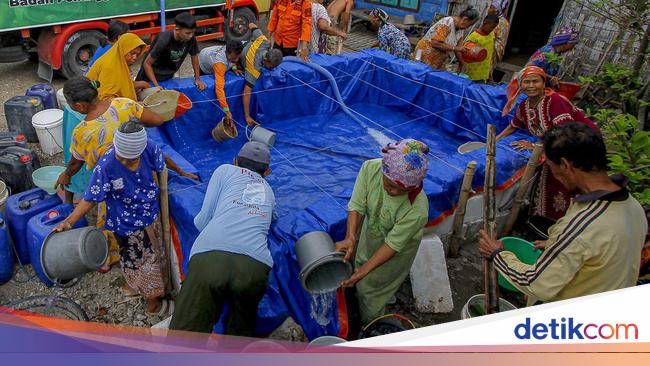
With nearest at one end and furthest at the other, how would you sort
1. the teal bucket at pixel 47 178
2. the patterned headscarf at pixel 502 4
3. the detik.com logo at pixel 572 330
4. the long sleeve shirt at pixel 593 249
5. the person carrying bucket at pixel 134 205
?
the detik.com logo at pixel 572 330
the long sleeve shirt at pixel 593 249
the person carrying bucket at pixel 134 205
the teal bucket at pixel 47 178
the patterned headscarf at pixel 502 4

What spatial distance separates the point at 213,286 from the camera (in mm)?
2352

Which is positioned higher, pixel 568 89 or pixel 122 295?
pixel 568 89

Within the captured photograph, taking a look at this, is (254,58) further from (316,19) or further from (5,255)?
(5,255)

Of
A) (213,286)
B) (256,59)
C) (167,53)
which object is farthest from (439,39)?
(213,286)

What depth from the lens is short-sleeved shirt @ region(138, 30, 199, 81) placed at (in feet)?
15.1

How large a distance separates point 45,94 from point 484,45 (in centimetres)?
567

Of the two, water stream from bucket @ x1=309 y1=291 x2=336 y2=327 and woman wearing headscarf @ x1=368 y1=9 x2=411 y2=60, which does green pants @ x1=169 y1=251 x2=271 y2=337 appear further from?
woman wearing headscarf @ x1=368 y1=9 x2=411 y2=60

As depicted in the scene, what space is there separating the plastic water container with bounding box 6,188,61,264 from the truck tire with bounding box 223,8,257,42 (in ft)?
11.0

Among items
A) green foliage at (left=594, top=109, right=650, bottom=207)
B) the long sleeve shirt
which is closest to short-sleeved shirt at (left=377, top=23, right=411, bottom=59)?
green foliage at (left=594, top=109, right=650, bottom=207)

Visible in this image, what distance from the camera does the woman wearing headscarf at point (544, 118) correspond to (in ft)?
12.4

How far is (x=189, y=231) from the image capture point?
3.27 m

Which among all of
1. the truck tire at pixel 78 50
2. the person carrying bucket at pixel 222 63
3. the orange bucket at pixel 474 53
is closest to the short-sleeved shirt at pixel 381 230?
the person carrying bucket at pixel 222 63

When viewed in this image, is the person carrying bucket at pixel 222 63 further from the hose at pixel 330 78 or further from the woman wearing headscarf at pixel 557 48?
the woman wearing headscarf at pixel 557 48

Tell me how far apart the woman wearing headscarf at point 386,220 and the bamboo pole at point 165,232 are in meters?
1.33
